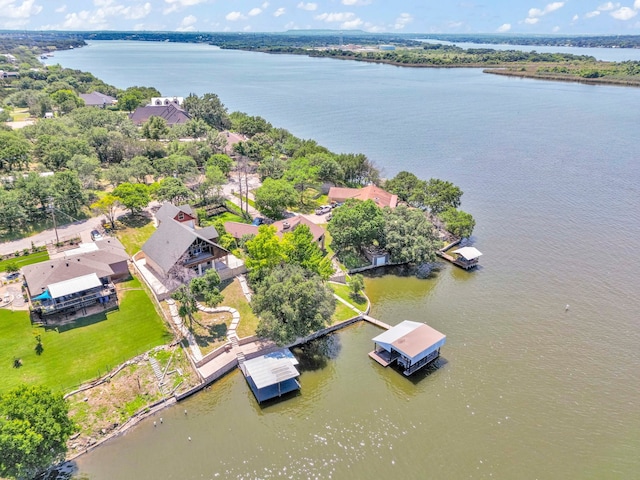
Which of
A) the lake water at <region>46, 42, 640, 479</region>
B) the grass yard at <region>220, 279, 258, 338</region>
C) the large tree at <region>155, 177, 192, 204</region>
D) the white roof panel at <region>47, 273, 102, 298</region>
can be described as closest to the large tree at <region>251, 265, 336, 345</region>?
the grass yard at <region>220, 279, 258, 338</region>

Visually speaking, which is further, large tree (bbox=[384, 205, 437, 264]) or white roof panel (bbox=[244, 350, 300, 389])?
large tree (bbox=[384, 205, 437, 264])

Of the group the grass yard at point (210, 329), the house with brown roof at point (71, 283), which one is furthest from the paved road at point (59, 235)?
the grass yard at point (210, 329)

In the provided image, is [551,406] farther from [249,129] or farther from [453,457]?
[249,129]

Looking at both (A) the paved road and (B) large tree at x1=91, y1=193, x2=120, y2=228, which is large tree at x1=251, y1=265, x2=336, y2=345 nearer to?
(A) the paved road

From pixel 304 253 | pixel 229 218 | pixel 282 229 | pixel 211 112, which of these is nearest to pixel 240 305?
pixel 304 253

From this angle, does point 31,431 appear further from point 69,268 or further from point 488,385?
point 488,385

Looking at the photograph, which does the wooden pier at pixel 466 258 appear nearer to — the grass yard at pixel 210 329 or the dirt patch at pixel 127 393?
the grass yard at pixel 210 329

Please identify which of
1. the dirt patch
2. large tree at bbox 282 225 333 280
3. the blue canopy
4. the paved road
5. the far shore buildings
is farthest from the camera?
the paved road

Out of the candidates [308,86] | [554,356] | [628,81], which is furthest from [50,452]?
[628,81]
